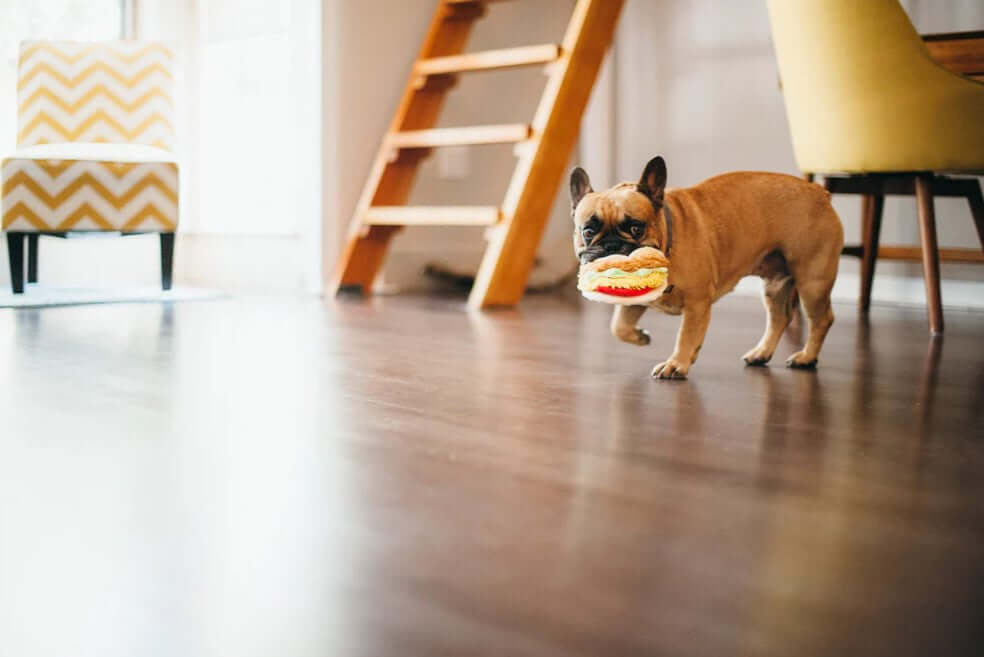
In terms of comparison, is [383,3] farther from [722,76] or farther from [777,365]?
[777,365]

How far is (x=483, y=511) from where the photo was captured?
2.47ft

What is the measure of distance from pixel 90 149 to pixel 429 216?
3.58 ft

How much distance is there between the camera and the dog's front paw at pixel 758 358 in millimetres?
1662

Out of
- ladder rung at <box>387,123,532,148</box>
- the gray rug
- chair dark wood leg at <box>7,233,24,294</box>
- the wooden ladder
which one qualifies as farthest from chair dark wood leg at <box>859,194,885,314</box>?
chair dark wood leg at <box>7,233,24,294</box>

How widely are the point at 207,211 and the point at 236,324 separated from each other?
1.80 metres

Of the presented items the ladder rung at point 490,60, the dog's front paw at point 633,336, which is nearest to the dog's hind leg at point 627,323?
the dog's front paw at point 633,336

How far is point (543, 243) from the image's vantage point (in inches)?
156

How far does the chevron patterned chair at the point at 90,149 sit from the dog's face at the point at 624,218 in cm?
198

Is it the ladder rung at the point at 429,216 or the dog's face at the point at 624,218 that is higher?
the dog's face at the point at 624,218

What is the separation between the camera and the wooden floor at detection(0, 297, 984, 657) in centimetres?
53

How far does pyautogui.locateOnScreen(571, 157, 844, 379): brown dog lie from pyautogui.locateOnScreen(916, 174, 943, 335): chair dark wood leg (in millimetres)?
756

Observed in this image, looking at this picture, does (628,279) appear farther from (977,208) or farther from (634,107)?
(634,107)

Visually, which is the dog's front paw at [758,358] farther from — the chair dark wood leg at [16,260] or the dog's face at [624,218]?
the chair dark wood leg at [16,260]

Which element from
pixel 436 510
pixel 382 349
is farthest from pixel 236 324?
pixel 436 510
